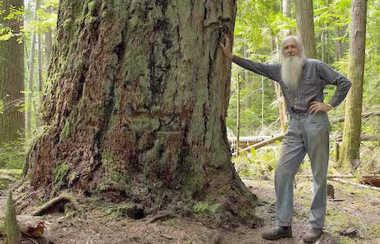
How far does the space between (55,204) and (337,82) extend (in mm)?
3206

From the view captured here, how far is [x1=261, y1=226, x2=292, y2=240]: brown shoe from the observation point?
3654mm

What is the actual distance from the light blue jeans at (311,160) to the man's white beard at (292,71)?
1.23 feet

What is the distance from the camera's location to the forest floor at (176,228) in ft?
9.38

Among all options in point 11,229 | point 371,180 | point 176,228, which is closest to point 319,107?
point 176,228

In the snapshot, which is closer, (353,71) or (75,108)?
(75,108)

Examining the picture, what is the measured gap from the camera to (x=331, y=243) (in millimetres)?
3680

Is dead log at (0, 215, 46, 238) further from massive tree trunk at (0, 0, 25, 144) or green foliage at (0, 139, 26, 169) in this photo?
massive tree trunk at (0, 0, 25, 144)

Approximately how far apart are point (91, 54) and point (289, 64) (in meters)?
2.19

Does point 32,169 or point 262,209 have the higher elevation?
point 32,169

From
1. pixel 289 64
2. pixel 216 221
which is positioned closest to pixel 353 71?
pixel 289 64

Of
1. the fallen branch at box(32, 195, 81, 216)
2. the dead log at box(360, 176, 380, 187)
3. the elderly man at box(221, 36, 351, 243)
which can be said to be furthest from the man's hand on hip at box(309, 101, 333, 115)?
the dead log at box(360, 176, 380, 187)

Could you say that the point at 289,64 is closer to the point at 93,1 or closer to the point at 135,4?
the point at 135,4

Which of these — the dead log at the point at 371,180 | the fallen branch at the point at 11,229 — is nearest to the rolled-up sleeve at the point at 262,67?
the fallen branch at the point at 11,229

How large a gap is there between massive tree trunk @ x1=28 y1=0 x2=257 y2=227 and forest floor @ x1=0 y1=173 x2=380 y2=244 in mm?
192
